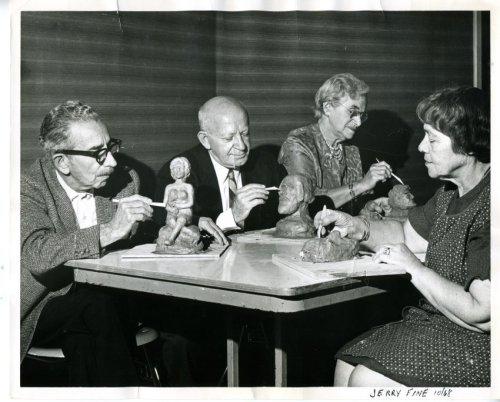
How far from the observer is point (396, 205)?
3285 mm

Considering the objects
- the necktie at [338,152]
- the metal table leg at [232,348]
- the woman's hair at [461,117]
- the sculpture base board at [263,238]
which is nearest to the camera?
the woman's hair at [461,117]

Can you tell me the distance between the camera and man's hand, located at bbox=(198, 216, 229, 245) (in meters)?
2.89

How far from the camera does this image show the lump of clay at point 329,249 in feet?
8.15

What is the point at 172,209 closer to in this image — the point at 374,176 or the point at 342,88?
the point at 374,176

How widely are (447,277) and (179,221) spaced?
1.09 m

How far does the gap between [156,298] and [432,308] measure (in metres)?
1.24

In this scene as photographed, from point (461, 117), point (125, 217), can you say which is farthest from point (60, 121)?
point (461, 117)

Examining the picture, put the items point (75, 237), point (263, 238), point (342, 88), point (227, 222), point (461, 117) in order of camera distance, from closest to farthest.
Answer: point (461, 117)
point (75, 237)
point (263, 238)
point (227, 222)
point (342, 88)

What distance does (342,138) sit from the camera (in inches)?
144

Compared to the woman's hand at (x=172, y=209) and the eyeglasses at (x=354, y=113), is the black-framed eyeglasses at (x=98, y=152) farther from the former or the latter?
the eyeglasses at (x=354, y=113)

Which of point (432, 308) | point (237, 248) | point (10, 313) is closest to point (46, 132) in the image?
point (10, 313)

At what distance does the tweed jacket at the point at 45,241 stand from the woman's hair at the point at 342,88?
62.5 inches

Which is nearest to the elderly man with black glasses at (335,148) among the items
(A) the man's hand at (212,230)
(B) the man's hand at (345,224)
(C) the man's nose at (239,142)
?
(C) the man's nose at (239,142)
